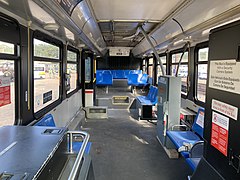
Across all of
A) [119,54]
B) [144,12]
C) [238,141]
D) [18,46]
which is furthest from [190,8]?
[119,54]

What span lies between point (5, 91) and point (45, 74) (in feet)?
5.25

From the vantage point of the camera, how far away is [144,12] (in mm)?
4387

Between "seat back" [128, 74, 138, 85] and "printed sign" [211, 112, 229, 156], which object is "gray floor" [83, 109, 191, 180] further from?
"seat back" [128, 74, 138, 85]

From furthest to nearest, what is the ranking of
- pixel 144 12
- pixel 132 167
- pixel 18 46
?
pixel 144 12 → pixel 132 167 → pixel 18 46

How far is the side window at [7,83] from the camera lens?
243cm

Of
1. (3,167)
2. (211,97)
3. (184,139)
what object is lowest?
(184,139)

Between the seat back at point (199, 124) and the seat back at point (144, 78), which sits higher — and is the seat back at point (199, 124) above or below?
below

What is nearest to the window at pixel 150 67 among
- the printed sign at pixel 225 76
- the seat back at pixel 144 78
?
the seat back at pixel 144 78

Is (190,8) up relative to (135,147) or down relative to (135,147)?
up

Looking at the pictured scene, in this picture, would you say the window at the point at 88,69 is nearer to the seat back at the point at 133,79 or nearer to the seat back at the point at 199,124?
the seat back at the point at 133,79

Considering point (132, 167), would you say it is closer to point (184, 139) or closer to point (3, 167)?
point (184, 139)

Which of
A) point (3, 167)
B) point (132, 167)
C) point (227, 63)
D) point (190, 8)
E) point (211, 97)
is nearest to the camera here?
point (3, 167)

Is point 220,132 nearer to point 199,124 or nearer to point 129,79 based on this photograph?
point 199,124

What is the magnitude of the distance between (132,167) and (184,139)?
1.04m
